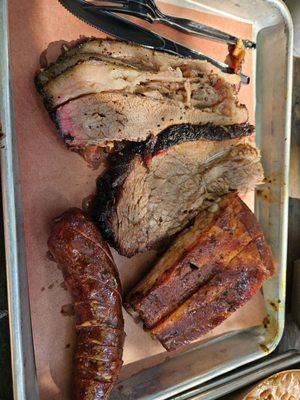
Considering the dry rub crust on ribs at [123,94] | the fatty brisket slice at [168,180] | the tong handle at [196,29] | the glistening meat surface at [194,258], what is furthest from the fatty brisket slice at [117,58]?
the glistening meat surface at [194,258]

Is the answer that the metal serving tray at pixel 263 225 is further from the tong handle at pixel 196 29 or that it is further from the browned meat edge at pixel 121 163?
the browned meat edge at pixel 121 163

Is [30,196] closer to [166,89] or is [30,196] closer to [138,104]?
[138,104]

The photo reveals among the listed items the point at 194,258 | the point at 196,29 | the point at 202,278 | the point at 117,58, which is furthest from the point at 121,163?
the point at 196,29

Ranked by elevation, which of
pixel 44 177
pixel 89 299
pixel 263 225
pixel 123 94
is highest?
pixel 123 94

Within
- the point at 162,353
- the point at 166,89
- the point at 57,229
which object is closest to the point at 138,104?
the point at 166,89

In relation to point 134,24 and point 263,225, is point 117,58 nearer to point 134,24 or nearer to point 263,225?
point 134,24
